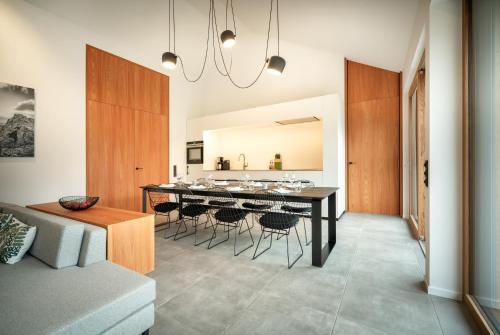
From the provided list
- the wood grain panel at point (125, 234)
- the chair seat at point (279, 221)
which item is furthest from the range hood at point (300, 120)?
the wood grain panel at point (125, 234)

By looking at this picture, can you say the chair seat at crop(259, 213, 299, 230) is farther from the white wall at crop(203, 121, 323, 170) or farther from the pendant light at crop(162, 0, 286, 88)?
the white wall at crop(203, 121, 323, 170)

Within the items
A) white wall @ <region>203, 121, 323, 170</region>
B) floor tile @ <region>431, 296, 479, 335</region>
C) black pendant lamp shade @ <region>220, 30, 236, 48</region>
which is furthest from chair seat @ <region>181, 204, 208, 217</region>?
floor tile @ <region>431, 296, 479, 335</region>

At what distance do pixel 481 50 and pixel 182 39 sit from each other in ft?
16.5

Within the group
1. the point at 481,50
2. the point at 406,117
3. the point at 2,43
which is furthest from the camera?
the point at 406,117

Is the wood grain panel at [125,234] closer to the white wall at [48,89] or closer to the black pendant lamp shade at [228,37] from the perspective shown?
the white wall at [48,89]

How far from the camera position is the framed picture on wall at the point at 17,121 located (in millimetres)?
3219

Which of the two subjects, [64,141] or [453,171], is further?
[64,141]

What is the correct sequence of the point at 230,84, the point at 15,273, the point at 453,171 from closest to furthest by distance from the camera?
the point at 15,273, the point at 453,171, the point at 230,84

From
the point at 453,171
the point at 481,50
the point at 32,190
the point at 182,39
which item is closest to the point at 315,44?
the point at 182,39

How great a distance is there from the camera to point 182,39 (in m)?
5.13

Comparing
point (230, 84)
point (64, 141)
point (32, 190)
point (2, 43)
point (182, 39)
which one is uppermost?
point (182, 39)

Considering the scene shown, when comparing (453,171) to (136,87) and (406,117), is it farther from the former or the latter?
(136,87)

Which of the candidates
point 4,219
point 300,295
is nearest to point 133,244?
point 4,219

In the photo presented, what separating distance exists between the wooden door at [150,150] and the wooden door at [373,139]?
411 centimetres
